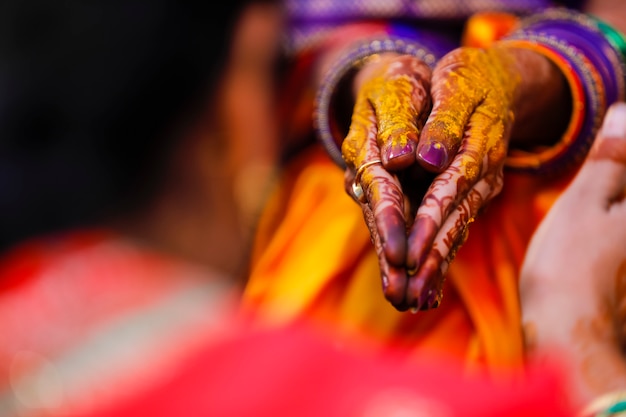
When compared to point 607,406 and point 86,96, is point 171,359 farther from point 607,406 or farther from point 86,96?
point 607,406

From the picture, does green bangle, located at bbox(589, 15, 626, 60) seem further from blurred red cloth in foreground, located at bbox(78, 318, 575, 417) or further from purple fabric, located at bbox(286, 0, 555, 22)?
blurred red cloth in foreground, located at bbox(78, 318, 575, 417)

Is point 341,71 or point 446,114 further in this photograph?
point 341,71

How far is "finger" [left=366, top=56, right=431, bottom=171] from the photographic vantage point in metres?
0.51

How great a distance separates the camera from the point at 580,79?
2.01 ft

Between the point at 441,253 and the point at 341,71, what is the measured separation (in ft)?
0.70

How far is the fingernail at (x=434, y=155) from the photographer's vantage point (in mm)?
507

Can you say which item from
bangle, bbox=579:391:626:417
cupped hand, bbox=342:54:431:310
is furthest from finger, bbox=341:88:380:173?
bangle, bbox=579:391:626:417

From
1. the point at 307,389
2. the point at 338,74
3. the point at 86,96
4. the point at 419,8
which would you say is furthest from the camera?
the point at 419,8

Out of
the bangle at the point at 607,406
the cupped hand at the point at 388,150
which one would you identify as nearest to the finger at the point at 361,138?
the cupped hand at the point at 388,150

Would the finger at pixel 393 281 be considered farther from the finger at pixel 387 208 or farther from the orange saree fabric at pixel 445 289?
the orange saree fabric at pixel 445 289

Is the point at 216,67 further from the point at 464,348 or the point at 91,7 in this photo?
the point at 464,348

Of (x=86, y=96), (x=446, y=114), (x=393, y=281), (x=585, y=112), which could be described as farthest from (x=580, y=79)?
(x=86, y=96)

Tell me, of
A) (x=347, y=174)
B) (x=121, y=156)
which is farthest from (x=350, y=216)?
(x=121, y=156)

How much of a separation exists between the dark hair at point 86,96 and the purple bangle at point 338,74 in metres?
0.11
